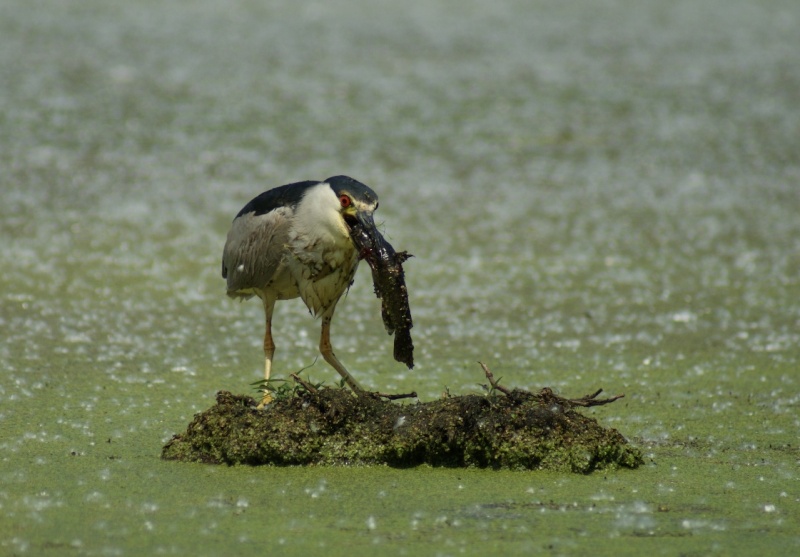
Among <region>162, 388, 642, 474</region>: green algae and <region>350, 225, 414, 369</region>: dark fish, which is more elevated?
<region>350, 225, 414, 369</region>: dark fish

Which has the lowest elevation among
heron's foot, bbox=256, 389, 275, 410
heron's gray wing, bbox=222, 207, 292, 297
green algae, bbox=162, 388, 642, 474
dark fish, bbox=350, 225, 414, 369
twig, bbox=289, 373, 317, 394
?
green algae, bbox=162, 388, 642, 474

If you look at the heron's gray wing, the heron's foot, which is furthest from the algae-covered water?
the heron's gray wing

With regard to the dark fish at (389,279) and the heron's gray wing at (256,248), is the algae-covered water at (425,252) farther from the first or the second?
the heron's gray wing at (256,248)

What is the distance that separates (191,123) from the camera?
14.0 m

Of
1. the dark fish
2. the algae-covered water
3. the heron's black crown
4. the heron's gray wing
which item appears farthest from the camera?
the heron's gray wing

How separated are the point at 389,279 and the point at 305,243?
21.6 inches

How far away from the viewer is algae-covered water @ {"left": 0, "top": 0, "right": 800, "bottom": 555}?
4512 mm

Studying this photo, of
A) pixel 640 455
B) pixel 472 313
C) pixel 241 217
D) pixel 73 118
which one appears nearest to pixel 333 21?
pixel 73 118

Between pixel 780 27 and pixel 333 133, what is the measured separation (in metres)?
9.29

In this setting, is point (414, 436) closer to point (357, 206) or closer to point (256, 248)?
point (357, 206)

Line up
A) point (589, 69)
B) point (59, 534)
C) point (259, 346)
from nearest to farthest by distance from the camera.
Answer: point (59, 534) < point (259, 346) < point (589, 69)

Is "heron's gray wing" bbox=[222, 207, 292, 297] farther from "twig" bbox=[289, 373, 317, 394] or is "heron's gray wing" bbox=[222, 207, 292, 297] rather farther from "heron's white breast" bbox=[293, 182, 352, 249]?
"twig" bbox=[289, 373, 317, 394]

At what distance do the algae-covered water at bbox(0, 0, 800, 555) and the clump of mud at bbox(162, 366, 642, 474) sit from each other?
113 millimetres

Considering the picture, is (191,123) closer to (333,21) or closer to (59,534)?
(333,21)
